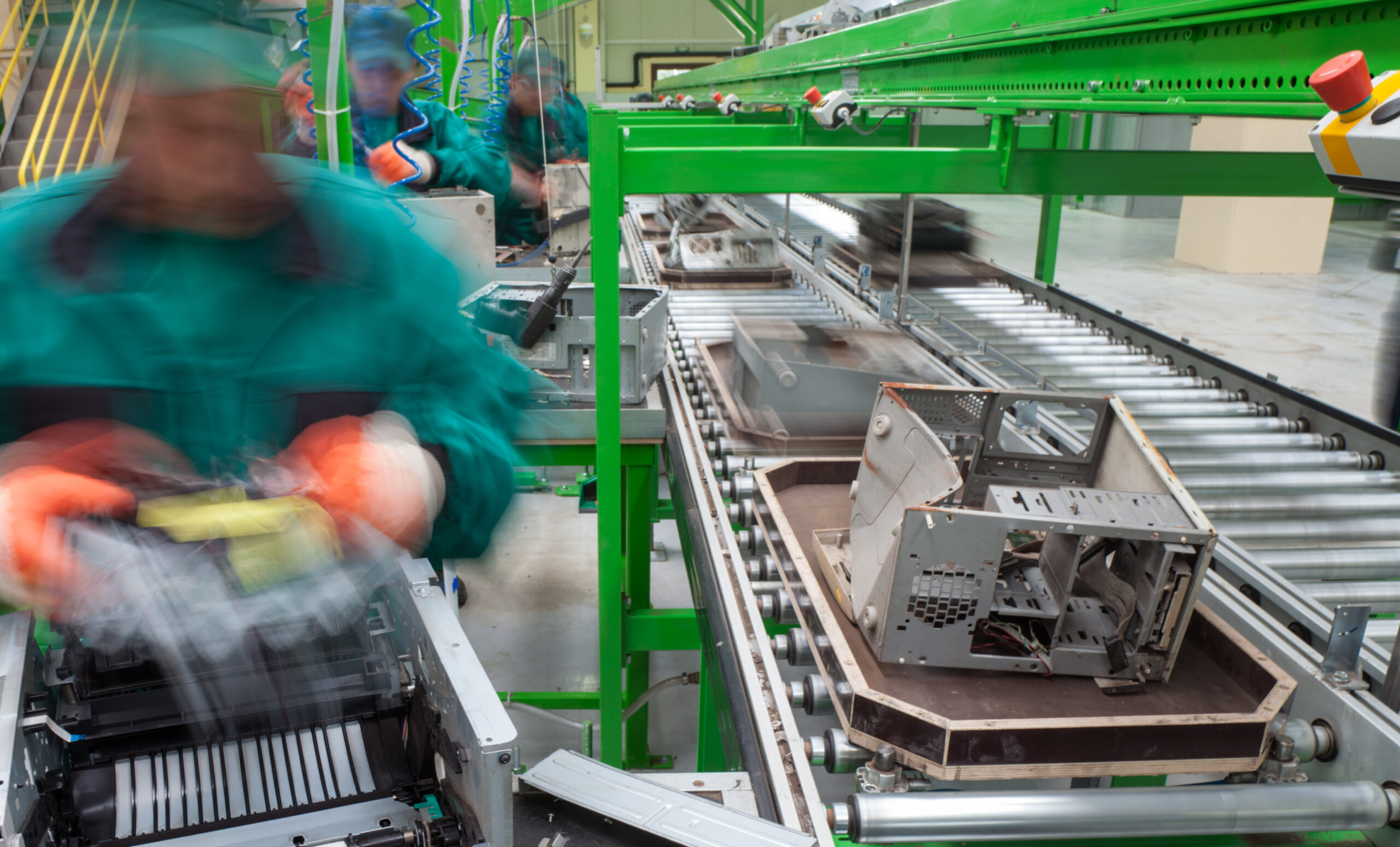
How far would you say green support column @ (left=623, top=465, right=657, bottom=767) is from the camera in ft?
10.8

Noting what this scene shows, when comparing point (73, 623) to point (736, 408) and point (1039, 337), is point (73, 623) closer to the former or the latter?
point (736, 408)

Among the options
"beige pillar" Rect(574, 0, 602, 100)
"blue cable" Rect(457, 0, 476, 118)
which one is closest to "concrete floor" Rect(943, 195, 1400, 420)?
"blue cable" Rect(457, 0, 476, 118)

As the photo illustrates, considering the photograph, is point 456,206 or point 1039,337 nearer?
point 456,206

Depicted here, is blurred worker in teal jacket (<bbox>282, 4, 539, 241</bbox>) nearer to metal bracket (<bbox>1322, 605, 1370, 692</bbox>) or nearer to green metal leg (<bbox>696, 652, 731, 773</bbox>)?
green metal leg (<bbox>696, 652, 731, 773</bbox>)

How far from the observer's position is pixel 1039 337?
4.11 meters

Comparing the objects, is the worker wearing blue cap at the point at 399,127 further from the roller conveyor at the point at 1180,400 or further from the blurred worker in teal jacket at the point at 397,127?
the roller conveyor at the point at 1180,400

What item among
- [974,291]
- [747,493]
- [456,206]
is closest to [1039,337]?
[974,291]

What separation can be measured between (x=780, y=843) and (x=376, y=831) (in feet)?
1.59

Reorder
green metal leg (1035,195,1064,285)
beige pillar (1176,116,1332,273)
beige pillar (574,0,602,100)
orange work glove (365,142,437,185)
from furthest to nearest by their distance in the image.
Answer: beige pillar (574,0,602,100) → beige pillar (1176,116,1332,273) → green metal leg (1035,195,1064,285) → orange work glove (365,142,437,185)

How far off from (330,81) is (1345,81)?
5.13 feet

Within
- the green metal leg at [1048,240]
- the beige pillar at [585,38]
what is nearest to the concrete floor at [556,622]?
the green metal leg at [1048,240]

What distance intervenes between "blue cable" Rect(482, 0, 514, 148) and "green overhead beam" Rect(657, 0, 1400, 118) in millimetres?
3084

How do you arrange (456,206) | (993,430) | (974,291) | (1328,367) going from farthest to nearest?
(1328,367), (974,291), (456,206), (993,430)

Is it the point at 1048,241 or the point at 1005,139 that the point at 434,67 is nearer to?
the point at 1005,139
